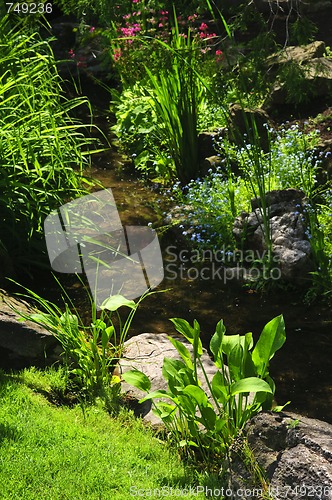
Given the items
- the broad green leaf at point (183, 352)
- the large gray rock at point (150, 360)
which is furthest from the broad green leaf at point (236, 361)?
the large gray rock at point (150, 360)

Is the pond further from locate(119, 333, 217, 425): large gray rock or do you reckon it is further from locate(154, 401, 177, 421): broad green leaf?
locate(154, 401, 177, 421): broad green leaf

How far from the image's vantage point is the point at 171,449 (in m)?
4.16

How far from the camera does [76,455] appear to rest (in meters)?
3.82

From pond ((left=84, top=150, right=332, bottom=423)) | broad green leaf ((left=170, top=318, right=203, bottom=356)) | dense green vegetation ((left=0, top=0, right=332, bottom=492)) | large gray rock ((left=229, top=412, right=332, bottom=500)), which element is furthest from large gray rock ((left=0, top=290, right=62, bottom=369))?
large gray rock ((left=229, top=412, right=332, bottom=500))

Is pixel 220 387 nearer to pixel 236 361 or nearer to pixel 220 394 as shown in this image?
pixel 220 394

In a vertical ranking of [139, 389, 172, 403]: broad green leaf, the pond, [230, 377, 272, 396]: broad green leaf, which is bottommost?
the pond

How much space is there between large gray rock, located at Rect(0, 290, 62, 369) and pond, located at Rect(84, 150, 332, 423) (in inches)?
34.9

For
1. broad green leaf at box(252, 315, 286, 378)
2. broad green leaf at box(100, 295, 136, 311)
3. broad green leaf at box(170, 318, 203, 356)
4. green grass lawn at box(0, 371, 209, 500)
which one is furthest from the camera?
broad green leaf at box(100, 295, 136, 311)

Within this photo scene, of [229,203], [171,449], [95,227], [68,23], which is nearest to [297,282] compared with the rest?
[229,203]

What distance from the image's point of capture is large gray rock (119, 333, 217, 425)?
15.3 ft

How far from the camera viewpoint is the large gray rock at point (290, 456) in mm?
3414

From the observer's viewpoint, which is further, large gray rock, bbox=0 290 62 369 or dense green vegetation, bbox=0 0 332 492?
large gray rock, bbox=0 290 62 369

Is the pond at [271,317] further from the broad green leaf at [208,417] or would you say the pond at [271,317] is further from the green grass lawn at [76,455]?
the green grass lawn at [76,455]

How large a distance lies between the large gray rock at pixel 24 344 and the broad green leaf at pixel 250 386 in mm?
1648
